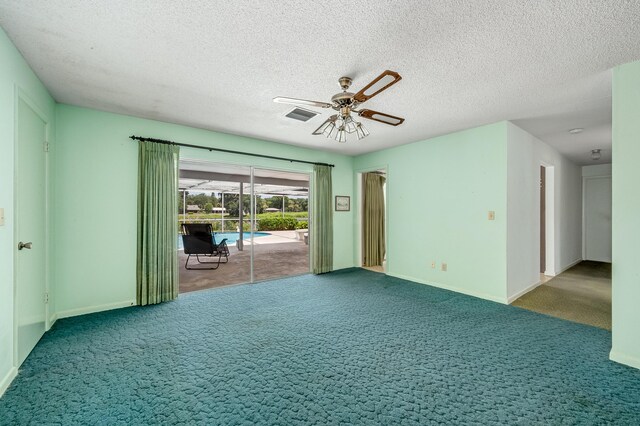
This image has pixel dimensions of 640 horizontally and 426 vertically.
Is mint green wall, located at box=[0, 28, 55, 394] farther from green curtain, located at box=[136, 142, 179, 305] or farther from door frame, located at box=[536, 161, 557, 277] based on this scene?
door frame, located at box=[536, 161, 557, 277]

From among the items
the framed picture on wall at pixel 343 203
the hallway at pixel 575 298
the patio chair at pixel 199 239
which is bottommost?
the hallway at pixel 575 298

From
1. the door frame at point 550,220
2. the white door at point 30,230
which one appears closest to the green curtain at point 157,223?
the white door at point 30,230

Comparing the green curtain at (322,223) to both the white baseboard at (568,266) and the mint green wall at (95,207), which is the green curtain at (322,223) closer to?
the mint green wall at (95,207)

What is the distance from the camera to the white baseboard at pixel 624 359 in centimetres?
219

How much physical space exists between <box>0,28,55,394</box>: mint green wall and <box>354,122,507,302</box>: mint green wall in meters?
4.86


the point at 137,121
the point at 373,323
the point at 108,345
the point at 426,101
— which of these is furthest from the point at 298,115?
the point at 108,345

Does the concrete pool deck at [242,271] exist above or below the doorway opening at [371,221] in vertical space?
below

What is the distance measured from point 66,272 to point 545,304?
19.7 feet

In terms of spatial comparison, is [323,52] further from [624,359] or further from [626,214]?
[624,359]

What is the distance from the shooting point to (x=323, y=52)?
2113 mm

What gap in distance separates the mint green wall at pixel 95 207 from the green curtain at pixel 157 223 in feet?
0.36

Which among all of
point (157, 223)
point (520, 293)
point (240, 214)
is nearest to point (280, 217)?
point (240, 214)

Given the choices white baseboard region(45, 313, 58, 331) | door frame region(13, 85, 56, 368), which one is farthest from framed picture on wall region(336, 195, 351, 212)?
white baseboard region(45, 313, 58, 331)

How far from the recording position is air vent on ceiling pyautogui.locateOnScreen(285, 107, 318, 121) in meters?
3.31
